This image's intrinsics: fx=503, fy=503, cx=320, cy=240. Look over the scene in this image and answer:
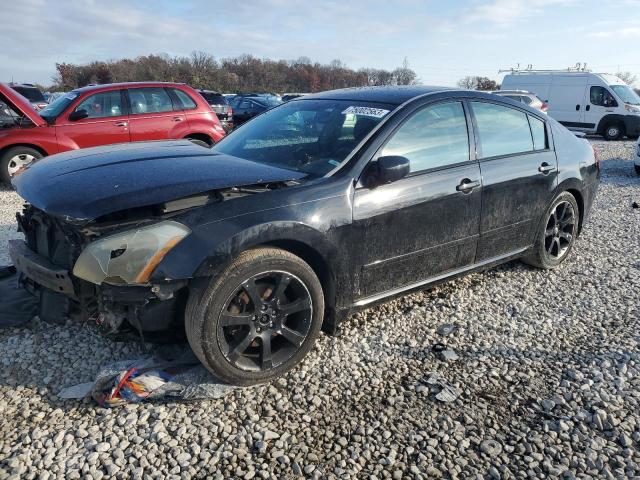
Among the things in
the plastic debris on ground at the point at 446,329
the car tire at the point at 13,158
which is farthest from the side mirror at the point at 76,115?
the plastic debris on ground at the point at 446,329

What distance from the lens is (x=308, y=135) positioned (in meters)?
3.70

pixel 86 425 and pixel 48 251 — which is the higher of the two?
pixel 48 251

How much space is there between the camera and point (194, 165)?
3105 mm

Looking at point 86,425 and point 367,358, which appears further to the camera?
point 367,358

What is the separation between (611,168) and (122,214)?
12466 millimetres

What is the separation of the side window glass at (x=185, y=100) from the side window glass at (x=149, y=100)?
0.20 meters

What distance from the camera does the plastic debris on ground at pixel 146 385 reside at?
2717mm

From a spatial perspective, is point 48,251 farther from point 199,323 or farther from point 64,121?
point 64,121

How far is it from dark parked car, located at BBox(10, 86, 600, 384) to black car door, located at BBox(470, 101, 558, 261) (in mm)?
16

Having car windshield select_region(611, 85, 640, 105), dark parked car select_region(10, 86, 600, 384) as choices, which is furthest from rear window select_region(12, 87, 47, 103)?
car windshield select_region(611, 85, 640, 105)

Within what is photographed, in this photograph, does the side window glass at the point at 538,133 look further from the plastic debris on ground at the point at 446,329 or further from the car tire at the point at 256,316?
the car tire at the point at 256,316

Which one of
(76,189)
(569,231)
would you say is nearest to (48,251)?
(76,189)

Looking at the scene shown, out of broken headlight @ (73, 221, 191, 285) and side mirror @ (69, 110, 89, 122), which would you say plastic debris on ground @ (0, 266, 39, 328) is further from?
side mirror @ (69, 110, 89, 122)

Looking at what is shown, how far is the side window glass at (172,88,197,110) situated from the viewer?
30.4 ft
